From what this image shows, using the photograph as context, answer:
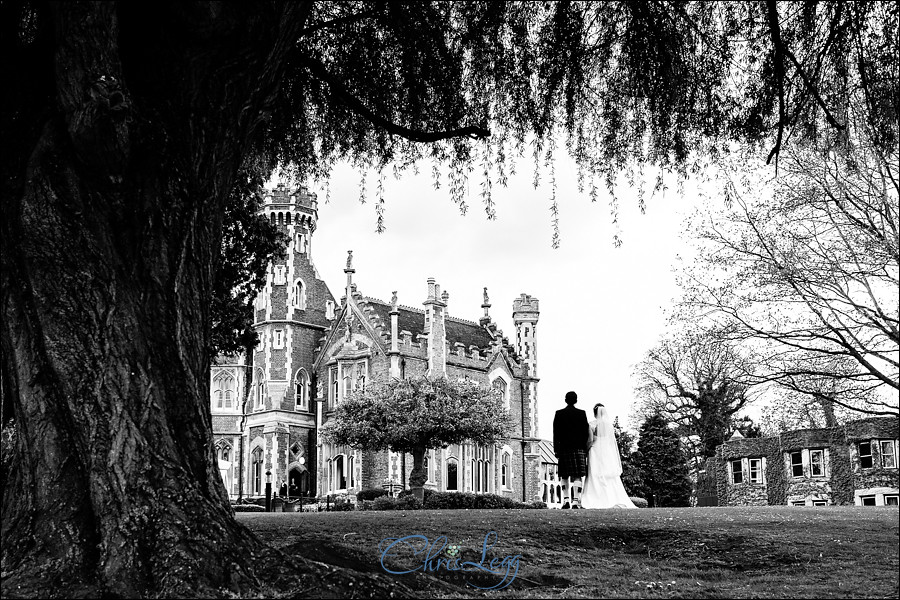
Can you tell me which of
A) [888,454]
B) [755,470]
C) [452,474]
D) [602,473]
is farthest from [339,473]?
[602,473]

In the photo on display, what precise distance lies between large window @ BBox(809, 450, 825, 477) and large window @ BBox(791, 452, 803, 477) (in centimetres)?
68

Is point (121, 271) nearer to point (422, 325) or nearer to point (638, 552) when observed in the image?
point (638, 552)

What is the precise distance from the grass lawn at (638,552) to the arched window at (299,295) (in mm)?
42902

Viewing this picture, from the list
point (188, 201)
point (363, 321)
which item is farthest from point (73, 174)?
point (363, 321)

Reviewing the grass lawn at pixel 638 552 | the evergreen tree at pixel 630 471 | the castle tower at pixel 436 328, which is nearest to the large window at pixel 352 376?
the castle tower at pixel 436 328

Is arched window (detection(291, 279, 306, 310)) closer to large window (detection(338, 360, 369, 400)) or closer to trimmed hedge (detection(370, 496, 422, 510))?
large window (detection(338, 360, 369, 400))

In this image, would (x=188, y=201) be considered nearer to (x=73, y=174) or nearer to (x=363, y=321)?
(x=73, y=174)

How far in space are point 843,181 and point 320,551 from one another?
61.4 ft

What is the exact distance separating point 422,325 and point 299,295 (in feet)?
26.5

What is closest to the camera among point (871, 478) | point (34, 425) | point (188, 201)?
point (34, 425)

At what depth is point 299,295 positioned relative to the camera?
54.5 metres

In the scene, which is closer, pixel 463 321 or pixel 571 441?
pixel 571 441

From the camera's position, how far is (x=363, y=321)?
50.6m

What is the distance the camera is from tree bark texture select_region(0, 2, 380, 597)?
5324 millimetres
